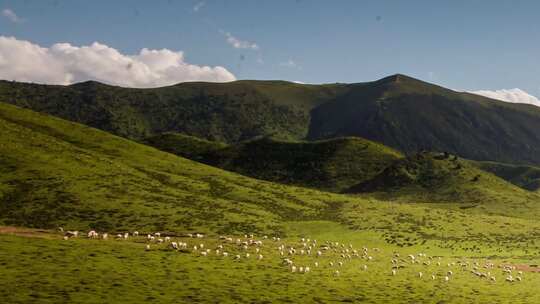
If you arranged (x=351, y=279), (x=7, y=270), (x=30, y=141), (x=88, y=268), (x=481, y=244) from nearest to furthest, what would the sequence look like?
(x=7, y=270) → (x=88, y=268) → (x=351, y=279) → (x=481, y=244) → (x=30, y=141)

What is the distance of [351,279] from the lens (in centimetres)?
4519

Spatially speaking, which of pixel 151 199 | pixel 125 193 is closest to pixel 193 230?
pixel 151 199

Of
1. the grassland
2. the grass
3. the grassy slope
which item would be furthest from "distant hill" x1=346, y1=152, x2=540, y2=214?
the grass

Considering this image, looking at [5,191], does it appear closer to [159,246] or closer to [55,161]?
[55,161]

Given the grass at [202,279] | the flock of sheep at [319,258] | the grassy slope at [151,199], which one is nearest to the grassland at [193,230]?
the grass at [202,279]

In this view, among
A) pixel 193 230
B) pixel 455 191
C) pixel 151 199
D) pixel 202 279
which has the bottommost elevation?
pixel 202 279

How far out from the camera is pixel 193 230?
80.8m

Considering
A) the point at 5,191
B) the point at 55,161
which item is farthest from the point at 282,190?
the point at 5,191

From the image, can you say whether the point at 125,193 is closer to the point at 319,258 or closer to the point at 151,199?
the point at 151,199

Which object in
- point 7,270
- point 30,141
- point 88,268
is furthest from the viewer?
point 30,141

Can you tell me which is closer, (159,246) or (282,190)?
(159,246)

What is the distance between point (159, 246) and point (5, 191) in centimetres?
4831

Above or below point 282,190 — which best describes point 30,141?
above

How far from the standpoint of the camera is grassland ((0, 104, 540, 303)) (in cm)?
3756
